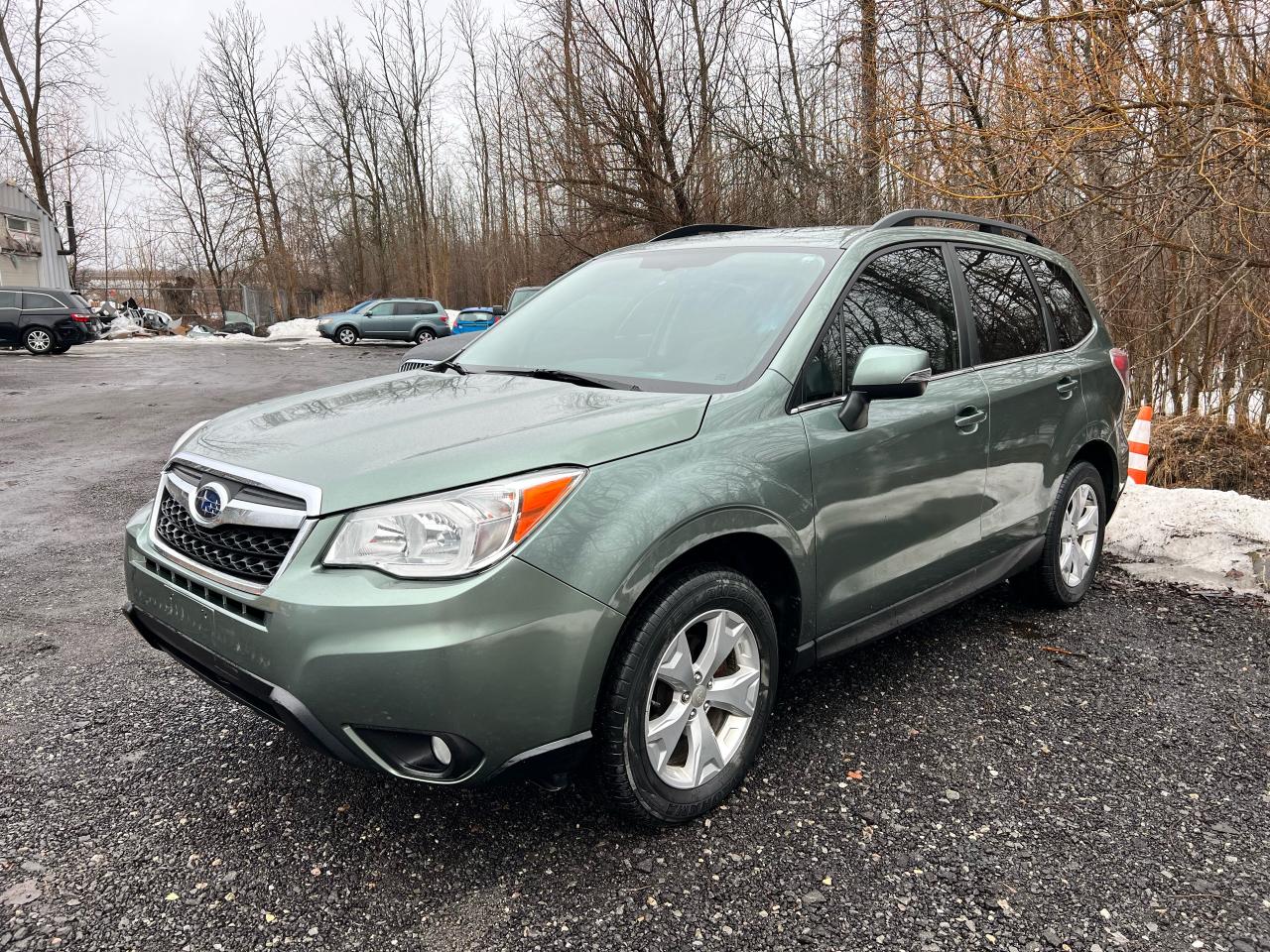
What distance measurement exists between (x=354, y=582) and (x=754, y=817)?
1.44 metres

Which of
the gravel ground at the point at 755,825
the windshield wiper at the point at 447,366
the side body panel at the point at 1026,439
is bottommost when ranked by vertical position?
the gravel ground at the point at 755,825

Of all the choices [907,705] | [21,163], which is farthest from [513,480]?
[21,163]

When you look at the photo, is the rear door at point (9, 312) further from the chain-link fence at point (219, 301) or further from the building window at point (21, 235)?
the chain-link fence at point (219, 301)

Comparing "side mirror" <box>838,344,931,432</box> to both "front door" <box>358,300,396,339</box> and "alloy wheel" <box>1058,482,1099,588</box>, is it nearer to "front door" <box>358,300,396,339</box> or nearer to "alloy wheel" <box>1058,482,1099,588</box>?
"alloy wheel" <box>1058,482,1099,588</box>

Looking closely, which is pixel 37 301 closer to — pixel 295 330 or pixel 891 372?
pixel 295 330

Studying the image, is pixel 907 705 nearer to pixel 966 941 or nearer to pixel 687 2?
pixel 966 941

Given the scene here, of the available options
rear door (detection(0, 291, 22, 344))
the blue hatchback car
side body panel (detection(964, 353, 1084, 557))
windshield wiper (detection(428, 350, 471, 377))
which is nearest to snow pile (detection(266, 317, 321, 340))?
the blue hatchback car

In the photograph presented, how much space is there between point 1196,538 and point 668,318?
12.8 ft

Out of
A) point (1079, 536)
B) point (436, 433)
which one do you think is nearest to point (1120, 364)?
point (1079, 536)

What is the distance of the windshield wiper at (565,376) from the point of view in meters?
2.95

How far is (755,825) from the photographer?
2.68m

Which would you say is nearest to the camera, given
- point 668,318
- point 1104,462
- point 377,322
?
point 668,318

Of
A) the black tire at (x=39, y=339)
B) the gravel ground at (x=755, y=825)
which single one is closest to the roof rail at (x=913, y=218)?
the gravel ground at (x=755, y=825)

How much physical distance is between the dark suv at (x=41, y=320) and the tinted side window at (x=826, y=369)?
26.9 m
